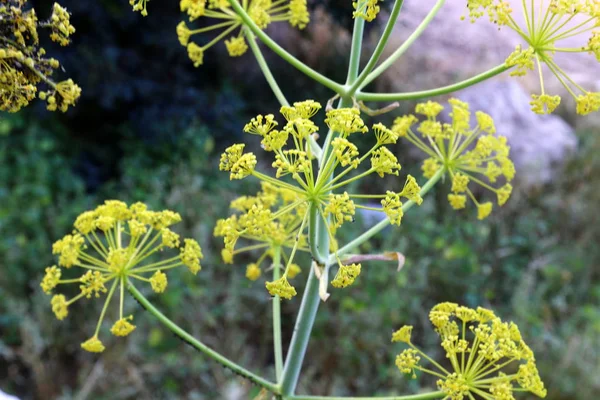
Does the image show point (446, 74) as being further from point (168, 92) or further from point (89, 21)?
point (89, 21)

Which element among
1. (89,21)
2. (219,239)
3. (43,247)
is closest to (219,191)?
(219,239)

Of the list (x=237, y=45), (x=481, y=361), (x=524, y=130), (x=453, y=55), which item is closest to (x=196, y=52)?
(x=237, y=45)

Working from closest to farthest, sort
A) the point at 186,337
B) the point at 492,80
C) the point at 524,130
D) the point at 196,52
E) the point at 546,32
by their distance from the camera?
the point at 546,32, the point at 186,337, the point at 196,52, the point at 524,130, the point at 492,80

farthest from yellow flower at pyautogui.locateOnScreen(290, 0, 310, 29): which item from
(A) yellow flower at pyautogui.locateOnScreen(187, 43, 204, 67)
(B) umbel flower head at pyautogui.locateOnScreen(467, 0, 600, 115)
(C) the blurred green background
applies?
(C) the blurred green background

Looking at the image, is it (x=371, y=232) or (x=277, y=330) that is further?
(x=277, y=330)

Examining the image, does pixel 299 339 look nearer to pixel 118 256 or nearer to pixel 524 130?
pixel 118 256
